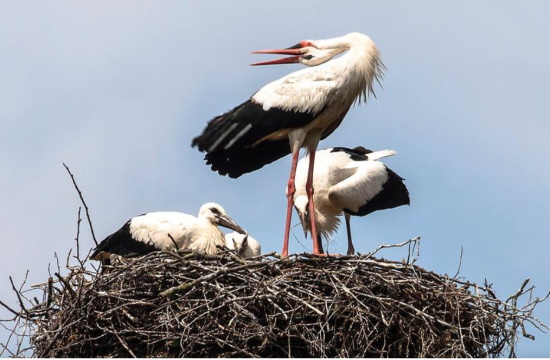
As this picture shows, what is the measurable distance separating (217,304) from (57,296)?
1183 millimetres

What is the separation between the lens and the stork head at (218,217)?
435 inches

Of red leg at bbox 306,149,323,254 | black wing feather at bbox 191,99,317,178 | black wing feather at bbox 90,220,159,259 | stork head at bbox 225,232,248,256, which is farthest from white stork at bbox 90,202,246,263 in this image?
red leg at bbox 306,149,323,254

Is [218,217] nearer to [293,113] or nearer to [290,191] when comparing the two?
[290,191]

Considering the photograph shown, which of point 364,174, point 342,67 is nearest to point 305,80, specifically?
point 342,67

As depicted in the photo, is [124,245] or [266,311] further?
[124,245]

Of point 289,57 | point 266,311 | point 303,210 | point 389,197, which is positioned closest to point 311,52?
point 289,57

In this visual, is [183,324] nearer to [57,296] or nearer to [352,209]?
[57,296]

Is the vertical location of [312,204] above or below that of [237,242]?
above

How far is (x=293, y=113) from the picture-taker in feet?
32.8

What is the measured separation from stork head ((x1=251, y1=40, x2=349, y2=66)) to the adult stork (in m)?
0.01

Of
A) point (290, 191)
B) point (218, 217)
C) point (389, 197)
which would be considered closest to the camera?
point (290, 191)

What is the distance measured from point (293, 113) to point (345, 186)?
5.25ft

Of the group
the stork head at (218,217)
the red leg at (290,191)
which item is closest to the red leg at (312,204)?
the red leg at (290,191)

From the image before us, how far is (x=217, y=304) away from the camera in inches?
325
